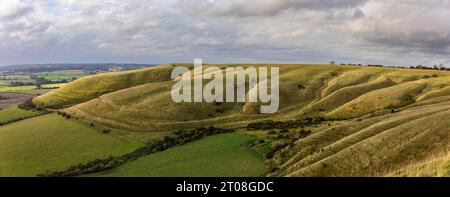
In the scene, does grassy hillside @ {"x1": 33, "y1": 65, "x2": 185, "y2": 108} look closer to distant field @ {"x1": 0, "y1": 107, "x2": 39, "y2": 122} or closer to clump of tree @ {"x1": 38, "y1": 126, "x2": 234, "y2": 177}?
distant field @ {"x1": 0, "y1": 107, "x2": 39, "y2": 122}

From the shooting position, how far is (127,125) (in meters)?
99.0

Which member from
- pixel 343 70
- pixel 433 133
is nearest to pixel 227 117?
pixel 433 133

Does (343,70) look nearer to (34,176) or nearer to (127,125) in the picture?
(127,125)

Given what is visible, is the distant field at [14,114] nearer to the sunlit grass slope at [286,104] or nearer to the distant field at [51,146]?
the sunlit grass slope at [286,104]

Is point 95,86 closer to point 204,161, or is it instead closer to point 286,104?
point 286,104

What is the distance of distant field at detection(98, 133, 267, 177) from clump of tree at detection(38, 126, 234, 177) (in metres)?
2.84

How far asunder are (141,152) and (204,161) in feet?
61.8

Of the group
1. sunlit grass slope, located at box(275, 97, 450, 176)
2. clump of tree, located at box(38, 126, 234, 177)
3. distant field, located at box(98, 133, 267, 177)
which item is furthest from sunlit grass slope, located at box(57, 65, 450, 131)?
sunlit grass slope, located at box(275, 97, 450, 176)

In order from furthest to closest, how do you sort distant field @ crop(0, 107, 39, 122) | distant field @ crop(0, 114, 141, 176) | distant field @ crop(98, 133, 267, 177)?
1. distant field @ crop(0, 107, 39, 122)
2. distant field @ crop(0, 114, 141, 176)
3. distant field @ crop(98, 133, 267, 177)

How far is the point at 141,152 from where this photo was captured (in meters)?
73.2

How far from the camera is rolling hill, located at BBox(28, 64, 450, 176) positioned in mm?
41719

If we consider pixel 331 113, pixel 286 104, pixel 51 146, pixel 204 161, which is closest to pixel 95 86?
pixel 51 146

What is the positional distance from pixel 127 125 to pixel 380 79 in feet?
257
